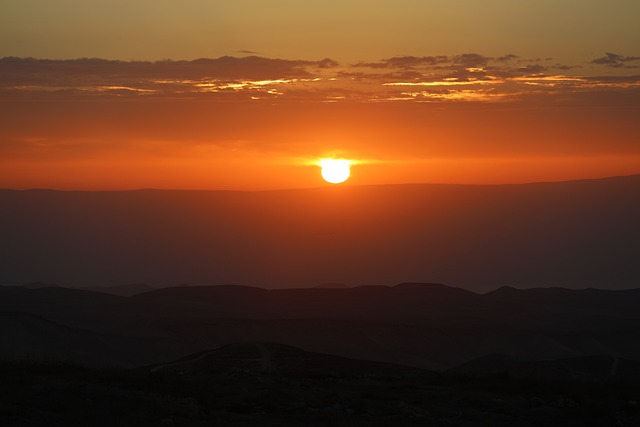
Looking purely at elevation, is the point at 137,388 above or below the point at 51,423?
above

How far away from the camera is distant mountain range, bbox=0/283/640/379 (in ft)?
200

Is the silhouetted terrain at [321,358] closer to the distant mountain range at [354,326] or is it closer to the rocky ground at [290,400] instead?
the rocky ground at [290,400]

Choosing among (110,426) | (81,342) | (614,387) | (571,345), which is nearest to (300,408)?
(110,426)

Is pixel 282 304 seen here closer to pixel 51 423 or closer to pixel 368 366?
pixel 368 366

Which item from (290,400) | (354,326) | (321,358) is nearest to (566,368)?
(321,358)

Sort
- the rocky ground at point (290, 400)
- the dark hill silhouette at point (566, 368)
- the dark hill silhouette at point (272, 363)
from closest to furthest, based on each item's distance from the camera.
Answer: the rocky ground at point (290, 400)
the dark hill silhouette at point (272, 363)
the dark hill silhouette at point (566, 368)

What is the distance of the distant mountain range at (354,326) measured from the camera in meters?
61.0

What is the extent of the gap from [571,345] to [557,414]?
55494 millimetres

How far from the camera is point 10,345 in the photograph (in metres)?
59.3

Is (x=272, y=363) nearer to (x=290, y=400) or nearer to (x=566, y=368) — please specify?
(x=566, y=368)

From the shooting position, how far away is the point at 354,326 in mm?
83375

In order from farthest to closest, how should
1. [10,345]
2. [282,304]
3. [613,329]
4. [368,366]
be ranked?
[282,304]
[613,329]
[10,345]
[368,366]

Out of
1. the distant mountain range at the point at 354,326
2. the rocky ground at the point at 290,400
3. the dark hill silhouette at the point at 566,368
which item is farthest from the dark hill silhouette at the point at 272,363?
the dark hill silhouette at the point at 566,368

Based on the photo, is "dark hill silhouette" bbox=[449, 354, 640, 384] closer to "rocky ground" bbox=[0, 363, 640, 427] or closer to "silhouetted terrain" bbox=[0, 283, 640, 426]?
"silhouetted terrain" bbox=[0, 283, 640, 426]
